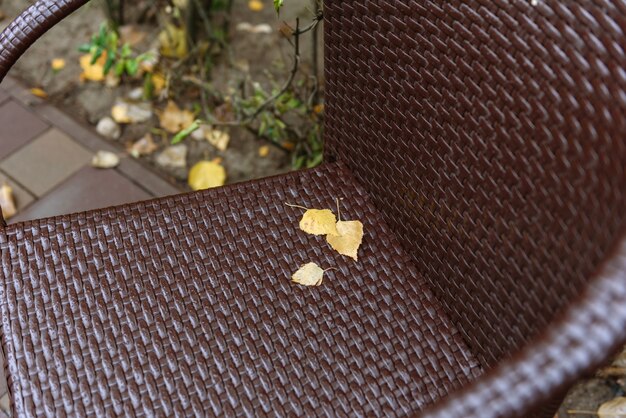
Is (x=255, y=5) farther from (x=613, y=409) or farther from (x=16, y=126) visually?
(x=613, y=409)

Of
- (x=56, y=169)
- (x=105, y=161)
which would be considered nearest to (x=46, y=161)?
(x=56, y=169)

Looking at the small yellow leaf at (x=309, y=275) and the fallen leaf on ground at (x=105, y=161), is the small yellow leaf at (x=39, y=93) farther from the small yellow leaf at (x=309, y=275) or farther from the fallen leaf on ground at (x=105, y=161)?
the small yellow leaf at (x=309, y=275)

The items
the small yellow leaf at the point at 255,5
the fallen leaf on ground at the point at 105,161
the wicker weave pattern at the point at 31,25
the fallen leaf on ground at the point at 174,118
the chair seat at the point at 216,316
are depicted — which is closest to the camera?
the chair seat at the point at 216,316

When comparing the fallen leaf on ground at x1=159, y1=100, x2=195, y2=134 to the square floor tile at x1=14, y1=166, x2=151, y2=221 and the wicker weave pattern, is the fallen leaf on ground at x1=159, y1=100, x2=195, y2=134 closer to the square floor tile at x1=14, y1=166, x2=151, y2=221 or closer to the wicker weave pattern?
the square floor tile at x1=14, y1=166, x2=151, y2=221

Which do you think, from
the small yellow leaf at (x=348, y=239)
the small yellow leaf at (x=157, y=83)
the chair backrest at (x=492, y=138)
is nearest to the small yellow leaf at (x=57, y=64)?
the small yellow leaf at (x=157, y=83)

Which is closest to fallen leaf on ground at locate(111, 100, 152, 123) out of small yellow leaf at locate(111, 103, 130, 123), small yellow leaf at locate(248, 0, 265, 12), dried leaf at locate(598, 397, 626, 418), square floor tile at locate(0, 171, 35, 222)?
small yellow leaf at locate(111, 103, 130, 123)
